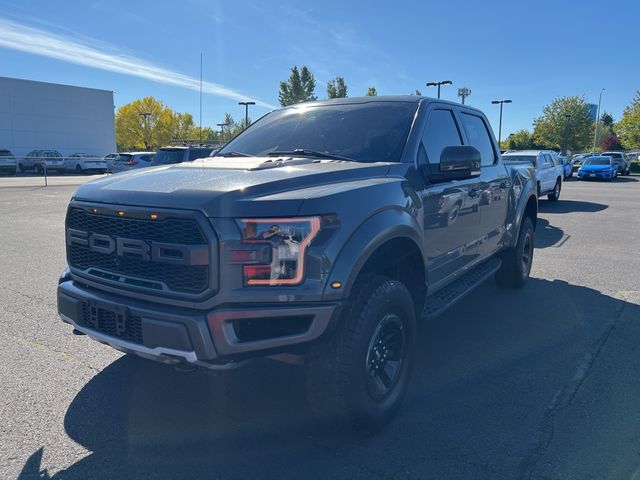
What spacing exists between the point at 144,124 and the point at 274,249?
2872 inches

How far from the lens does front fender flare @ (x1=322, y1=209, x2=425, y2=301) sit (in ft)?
8.43

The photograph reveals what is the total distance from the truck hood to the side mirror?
1.34 ft

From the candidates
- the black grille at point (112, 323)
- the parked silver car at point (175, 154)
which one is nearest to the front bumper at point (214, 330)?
the black grille at point (112, 323)

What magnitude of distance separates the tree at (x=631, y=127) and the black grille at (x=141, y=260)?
58629 mm

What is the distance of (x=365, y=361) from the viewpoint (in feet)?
9.09

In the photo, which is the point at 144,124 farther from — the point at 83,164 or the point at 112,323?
the point at 112,323

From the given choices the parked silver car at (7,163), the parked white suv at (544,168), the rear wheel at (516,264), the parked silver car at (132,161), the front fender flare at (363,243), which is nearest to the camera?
the front fender flare at (363,243)

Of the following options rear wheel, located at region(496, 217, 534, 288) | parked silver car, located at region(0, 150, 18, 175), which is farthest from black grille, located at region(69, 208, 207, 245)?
parked silver car, located at region(0, 150, 18, 175)

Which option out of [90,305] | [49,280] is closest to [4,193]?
[49,280]

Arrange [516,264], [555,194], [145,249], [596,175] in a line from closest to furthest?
[145,249] → [516,264] → [555,194] → [596,175]

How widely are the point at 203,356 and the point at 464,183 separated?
2689mm

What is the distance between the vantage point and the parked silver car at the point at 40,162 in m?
36.6

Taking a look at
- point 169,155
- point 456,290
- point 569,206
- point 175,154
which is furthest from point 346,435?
point 569,206

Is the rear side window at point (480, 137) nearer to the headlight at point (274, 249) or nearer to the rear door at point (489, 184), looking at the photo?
the rear door at point (489, 184)
